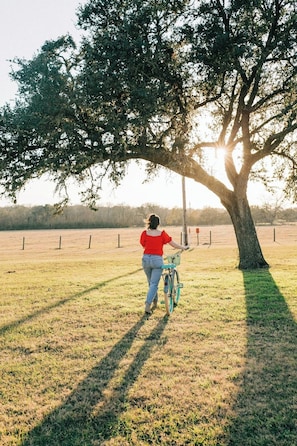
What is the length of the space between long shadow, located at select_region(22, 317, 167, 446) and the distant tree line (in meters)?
94.8

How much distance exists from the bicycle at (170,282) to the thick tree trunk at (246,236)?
25.0 ft

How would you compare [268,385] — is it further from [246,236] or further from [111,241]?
[111,241]

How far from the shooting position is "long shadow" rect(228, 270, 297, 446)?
3.39 m

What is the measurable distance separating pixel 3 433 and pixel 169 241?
4859 mm

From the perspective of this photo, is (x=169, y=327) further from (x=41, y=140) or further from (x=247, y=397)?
(x=41, y=140)

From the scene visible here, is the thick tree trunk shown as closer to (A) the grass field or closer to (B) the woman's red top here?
(A) the grass field

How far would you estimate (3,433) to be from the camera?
11.7 feet

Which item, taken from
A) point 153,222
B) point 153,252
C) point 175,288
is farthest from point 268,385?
point 175,288

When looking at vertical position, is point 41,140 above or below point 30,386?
above

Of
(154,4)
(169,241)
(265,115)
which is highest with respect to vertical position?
(154,4)

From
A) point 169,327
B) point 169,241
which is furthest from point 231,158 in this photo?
point 169,327

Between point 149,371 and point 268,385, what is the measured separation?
1633mm

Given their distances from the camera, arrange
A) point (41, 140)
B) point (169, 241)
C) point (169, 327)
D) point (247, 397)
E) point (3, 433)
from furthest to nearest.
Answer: point (41, 140), point (169, 241), point (169, 327), point (247, 397), point (3, 433)

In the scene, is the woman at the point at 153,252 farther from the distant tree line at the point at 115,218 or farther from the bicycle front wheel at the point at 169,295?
the distant tree line at the point at 115,218
